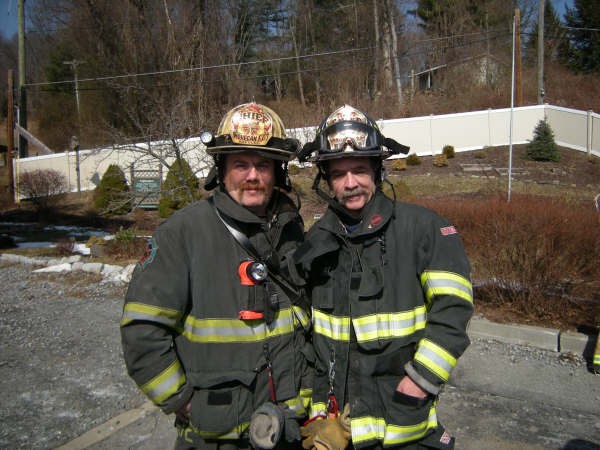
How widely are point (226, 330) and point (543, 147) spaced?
22635 millimetres

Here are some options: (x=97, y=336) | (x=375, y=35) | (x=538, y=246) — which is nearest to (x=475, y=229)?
(x=538, y=246)

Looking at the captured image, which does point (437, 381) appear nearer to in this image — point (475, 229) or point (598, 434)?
point (598, 434)

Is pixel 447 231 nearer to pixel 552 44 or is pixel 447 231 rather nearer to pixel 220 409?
pixel 220 409

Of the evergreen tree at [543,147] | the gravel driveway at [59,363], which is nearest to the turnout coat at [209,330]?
the gravel driveway at [59,363]

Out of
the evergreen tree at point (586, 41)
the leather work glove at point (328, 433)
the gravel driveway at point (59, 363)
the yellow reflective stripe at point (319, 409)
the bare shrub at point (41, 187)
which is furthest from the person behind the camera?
the evergreen tree at point (586, 41)

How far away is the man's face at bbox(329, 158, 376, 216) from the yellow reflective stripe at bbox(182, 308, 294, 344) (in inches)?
27.0

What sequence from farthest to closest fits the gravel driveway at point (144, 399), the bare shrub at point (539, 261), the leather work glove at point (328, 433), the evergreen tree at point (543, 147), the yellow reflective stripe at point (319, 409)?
the evergreen tree at point (543, 147) < the bare shrub at point (539, 261) < the gravel driveway at point (144, 399) < the yellow reflective stripe at point (319, 409) < the leather work glove at point (328, 433)

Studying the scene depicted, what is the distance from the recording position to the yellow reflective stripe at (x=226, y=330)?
2.10m

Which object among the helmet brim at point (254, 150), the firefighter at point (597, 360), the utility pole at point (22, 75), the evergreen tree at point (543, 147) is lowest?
the firefighter at point (597, 360)

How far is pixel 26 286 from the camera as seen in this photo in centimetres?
898

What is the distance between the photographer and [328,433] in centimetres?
210

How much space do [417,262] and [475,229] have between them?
4.86m

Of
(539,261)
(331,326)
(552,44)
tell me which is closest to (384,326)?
(331,326)

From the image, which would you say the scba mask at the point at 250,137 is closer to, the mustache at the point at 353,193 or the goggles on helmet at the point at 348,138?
the goggles on helmet at the point at 348,138
